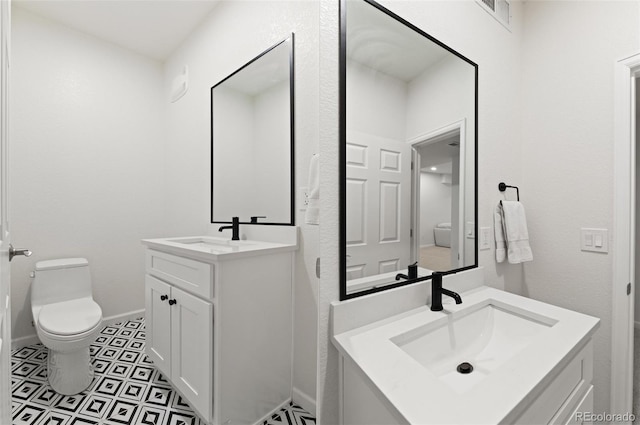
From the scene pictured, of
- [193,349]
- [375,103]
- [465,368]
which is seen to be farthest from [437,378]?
[193,349]

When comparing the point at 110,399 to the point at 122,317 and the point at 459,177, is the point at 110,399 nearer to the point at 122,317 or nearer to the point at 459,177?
the point at 122,317

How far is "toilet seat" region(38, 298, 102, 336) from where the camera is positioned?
4.78 feet

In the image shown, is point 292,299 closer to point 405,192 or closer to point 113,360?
point 405,192

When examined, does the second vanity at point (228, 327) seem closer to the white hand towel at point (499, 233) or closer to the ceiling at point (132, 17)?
the white hand towel at point (499, 233)

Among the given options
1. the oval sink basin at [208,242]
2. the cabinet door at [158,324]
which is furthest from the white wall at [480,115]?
the cabinet door at [158,324]

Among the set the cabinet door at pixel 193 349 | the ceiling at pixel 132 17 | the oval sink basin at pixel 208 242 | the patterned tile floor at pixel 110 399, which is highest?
the ceiling at pixel 132 17

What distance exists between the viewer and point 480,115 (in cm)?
138

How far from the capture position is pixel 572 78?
1.42 m

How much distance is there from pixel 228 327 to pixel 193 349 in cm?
24

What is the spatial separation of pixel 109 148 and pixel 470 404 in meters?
2.84

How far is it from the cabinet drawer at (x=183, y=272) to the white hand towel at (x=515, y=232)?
150 centimetres

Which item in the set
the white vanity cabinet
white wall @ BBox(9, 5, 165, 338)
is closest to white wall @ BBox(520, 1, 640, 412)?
the white vanity cabinet

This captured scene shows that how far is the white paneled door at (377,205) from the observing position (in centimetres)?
90

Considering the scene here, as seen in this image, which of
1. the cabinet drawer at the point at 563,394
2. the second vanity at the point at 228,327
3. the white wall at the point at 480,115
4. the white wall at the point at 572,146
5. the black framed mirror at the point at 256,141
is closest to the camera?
the cabinet drawer at the point at 563,394
